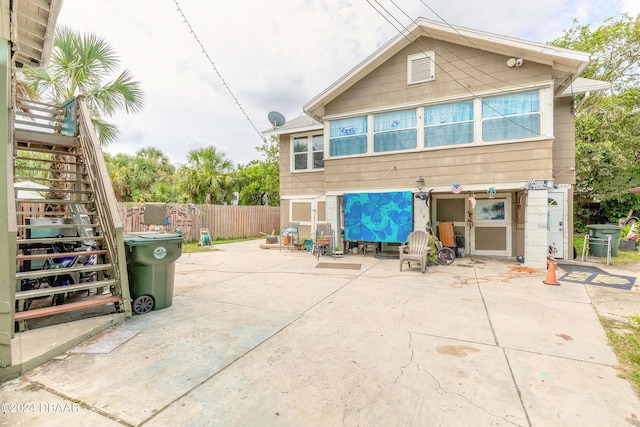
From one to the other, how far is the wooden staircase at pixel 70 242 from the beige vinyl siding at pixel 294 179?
7068 millimetres

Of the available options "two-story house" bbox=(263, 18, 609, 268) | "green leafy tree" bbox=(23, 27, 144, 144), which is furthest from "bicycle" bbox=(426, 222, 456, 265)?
"green leafy tree" bbox=(23, 27, 144, 144)

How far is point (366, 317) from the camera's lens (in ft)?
13.1

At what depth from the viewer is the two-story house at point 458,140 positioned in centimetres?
729

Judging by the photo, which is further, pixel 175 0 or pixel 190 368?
pixel 175 0

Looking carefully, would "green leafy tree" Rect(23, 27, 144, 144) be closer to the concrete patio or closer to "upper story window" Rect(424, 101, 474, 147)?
the concrete patio

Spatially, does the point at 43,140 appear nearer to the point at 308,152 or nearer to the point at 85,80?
the point at 85,80

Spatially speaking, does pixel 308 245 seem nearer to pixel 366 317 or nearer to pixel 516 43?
pixel 366 317

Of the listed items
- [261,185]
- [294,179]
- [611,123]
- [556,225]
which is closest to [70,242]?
[294,179]

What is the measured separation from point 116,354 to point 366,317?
294 cm

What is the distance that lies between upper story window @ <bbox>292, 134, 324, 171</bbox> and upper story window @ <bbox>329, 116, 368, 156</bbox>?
5.44ft

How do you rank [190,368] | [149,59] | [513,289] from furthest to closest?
[149,59] < [513,289] < [190,368]

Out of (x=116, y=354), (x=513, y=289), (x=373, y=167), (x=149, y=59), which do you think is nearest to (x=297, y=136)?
(x=373, y=167)

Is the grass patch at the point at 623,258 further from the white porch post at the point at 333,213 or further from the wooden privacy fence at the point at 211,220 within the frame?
the wooden privacy fence at the point at 211,220

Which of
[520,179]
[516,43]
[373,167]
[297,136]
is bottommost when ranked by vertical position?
[520,179]
